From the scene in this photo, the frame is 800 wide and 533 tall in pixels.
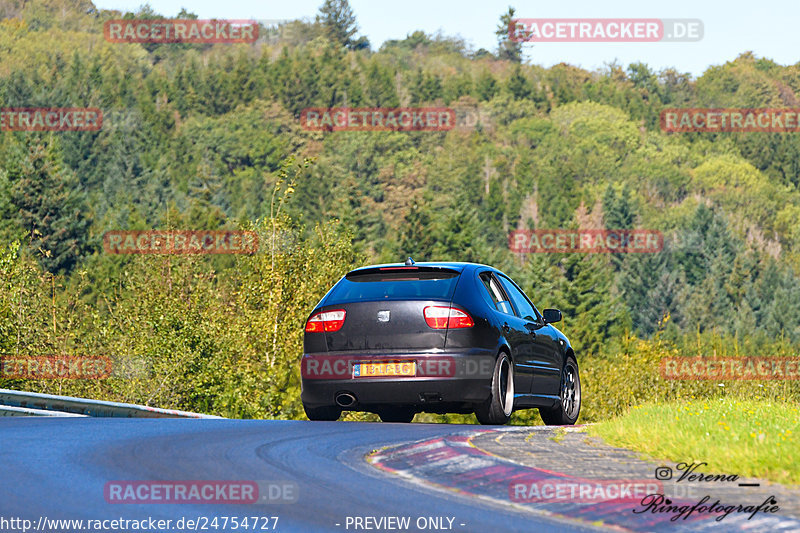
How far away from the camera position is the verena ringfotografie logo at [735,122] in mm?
178625

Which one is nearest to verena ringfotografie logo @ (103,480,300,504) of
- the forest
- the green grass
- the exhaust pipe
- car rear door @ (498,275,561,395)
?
the green grass

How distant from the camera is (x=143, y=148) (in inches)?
6142

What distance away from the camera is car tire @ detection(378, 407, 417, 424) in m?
13.8

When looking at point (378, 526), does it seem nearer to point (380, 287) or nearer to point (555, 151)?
point (380, 287)

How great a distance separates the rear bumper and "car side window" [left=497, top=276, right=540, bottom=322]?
5.56 ft

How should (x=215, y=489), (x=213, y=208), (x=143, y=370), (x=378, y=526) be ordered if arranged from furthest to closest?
(x=213, y=208)
(x=143, y=370)
(x=215, y=489)
(x=378, y=526)

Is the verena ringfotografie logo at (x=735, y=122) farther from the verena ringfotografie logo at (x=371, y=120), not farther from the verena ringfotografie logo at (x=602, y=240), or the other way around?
the verena ringfotografie logo at (x=602, y=240)

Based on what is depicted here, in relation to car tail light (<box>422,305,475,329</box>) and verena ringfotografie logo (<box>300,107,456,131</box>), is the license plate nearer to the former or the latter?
car tail light (<box>422,305,475,329</box>)

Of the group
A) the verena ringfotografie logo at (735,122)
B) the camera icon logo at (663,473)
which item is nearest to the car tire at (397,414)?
the camera icon logo at (663,473)

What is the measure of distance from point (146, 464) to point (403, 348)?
4371 mm

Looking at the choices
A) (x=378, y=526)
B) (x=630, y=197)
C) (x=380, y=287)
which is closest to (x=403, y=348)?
(x=380, y=287)

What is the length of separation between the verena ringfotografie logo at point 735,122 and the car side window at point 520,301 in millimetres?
163037

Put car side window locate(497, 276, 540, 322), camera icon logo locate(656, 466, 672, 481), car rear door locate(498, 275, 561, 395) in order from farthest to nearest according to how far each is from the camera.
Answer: car side window locate(497, 276, 540, 322) < car rear door locate(498, 275, 561, 395) < camera icon logo locate(656, 466, 672, 481)

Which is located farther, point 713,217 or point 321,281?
point 713,217
